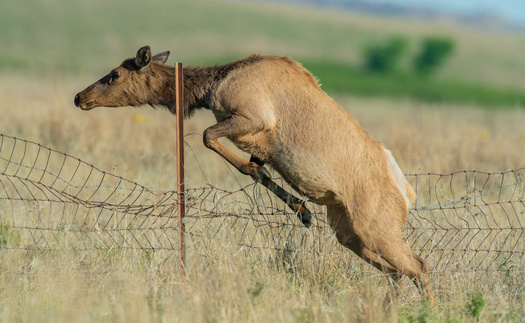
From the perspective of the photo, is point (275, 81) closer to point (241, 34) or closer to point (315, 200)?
point (315, 200)

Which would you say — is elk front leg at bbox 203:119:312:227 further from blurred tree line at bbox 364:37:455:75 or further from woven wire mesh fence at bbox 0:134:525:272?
blurred tree line at bbox 364:37:455:75

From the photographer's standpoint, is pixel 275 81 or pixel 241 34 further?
pixel 241 34

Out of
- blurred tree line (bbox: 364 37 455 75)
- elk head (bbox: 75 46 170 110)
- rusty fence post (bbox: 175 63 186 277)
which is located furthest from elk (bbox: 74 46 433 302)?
blurred tree line (bbox: 364 37 455 75)

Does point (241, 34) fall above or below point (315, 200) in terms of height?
above

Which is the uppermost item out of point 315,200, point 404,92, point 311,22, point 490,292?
point 311,22

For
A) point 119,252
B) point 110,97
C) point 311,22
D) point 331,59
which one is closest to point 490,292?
point 119,252

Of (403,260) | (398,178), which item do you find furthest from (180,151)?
(403,260)

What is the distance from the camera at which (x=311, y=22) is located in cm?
8581

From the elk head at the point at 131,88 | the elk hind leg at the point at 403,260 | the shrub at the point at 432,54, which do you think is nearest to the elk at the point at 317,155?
the elk hind leg at the point at 403,260

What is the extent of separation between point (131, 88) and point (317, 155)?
196 centimetres

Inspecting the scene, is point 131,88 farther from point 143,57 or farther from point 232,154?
point 232,154

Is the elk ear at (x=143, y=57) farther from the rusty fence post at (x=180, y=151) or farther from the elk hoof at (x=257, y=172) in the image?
the elk hoof at (x=257, y=172)

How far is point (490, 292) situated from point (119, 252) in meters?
3.37

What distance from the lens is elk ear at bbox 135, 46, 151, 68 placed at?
657cm
